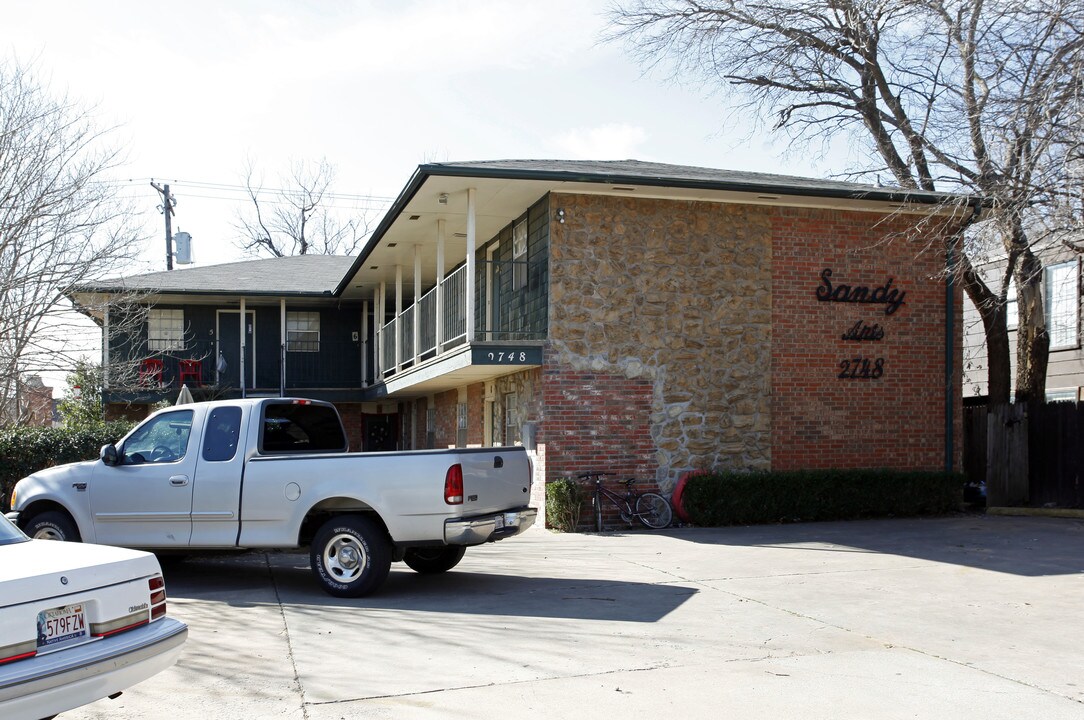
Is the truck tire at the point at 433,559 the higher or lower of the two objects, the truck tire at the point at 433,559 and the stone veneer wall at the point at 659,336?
the lower

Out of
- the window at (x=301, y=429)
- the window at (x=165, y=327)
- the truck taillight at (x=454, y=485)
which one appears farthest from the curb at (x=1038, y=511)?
the window at (x=165, y=327)

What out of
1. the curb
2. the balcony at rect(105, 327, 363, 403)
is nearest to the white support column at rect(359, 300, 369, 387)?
the balcony at rect(105, 327, 363, 403)

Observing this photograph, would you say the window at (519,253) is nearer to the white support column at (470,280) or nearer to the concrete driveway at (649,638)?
the white support column at (470,280)

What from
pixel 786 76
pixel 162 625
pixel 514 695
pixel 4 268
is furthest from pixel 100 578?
pixel 786 76

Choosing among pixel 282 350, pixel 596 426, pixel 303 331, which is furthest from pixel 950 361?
pixel 303 331

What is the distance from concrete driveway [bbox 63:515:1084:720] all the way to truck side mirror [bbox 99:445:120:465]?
1500 mm

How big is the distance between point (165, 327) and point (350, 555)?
63.8 feet

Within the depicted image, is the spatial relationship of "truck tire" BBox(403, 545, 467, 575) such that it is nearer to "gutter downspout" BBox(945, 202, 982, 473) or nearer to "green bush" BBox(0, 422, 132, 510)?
"green bush" BBox(0, 422, 132, 510)

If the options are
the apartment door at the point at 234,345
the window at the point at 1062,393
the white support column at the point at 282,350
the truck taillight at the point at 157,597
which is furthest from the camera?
the apartment door at the point at 234,345

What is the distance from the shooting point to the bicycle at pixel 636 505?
1444 centimetres

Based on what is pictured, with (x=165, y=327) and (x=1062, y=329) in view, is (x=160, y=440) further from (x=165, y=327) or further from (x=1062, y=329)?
(x=1062, y=329)

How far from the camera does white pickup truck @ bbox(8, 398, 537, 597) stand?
8.92m

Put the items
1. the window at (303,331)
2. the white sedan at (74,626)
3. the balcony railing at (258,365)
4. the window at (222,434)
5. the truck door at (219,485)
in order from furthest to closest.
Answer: the window at (303,331) → the balcony railing at (258,365) → the window at (222,434) → the truck door at (219,485) → the white sedan at (74,626)

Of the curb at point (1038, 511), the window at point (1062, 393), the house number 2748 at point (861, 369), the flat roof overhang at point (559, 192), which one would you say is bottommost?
the curb at point (1038, 511)
